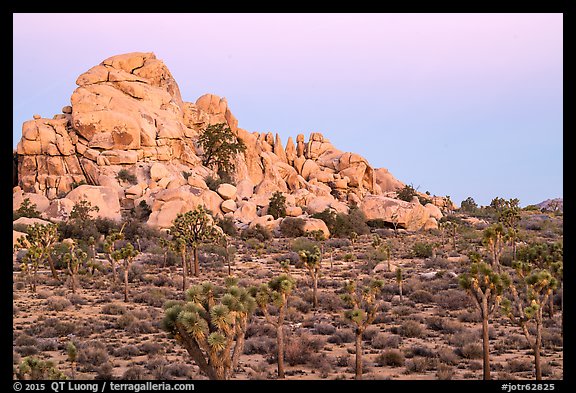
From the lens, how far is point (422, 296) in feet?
79.4

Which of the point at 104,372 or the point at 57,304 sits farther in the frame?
the point at 57,304

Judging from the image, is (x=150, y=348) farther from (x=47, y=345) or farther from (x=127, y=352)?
(x=47, y=345)

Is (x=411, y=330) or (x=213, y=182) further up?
(x=213, y=182)

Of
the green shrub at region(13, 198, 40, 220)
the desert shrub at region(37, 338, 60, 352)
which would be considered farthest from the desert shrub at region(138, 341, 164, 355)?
the green shrub at region(13, 198, 40, 220)

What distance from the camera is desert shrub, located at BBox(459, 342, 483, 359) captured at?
15.6 m

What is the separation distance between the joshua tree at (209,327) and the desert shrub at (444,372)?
518 centimetres

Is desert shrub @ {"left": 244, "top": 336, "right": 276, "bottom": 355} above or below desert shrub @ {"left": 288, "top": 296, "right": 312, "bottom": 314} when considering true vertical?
below

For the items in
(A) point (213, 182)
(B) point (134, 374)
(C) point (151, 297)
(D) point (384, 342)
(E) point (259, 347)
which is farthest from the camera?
(A) point (213, 182)

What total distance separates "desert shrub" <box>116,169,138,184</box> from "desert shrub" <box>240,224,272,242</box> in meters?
14.5

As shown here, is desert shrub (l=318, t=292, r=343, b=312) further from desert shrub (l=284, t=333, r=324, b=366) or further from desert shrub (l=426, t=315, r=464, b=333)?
desert shrub (l=284, t=333, r=324, b=366)

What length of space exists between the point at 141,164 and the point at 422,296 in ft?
132

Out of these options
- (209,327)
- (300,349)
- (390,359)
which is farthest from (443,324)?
(209,327)
